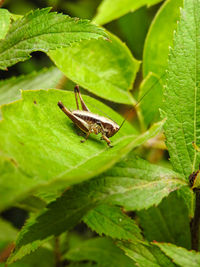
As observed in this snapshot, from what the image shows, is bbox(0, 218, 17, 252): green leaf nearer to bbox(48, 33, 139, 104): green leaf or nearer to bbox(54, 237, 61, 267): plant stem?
bbox(54, 237, 61, 267): plant stem

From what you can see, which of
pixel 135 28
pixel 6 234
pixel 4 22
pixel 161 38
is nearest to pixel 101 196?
pixel 4 22

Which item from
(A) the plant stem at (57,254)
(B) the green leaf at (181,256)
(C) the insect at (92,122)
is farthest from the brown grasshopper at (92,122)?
(A) the plant stem at (57,254)

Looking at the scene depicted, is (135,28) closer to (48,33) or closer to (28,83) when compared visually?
(28,83)

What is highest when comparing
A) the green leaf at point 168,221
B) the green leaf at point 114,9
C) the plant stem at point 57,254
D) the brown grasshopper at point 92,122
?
the green leaf at point 114,9

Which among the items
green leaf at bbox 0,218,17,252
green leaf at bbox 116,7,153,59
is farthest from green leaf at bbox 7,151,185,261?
green leaf at bbox 116,7,153,59

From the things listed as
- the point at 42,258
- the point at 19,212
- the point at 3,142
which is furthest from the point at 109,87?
the point at 19,212

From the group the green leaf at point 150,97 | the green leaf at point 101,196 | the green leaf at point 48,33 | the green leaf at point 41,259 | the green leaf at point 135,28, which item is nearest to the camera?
the green leaf at point 101,196

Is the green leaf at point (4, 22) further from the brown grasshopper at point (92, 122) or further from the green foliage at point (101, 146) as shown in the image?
the brown grasshopper at point (92, 122)
